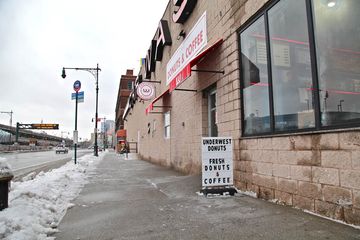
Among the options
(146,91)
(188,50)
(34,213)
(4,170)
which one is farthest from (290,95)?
(146,91)

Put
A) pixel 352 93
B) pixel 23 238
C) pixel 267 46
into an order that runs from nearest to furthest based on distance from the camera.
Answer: pixel 23 238 < pixel 352 93 < pixel 267 46

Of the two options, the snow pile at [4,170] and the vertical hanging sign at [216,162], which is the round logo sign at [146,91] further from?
the snow pile at [4,170]

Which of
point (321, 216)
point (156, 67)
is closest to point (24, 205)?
point (321, 216)

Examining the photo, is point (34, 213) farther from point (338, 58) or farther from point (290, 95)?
point (338, 58)

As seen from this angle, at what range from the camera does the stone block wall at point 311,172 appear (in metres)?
3.93

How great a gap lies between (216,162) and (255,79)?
2190 millimetres

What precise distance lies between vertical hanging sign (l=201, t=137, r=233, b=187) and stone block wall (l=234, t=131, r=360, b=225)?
520 mm

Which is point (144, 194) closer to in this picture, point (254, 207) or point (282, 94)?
point (254, 207)

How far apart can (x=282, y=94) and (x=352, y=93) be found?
5.34 feet

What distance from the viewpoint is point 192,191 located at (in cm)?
725

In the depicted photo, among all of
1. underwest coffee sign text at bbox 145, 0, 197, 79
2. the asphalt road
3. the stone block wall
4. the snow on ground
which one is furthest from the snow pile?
underwest coffee sign text at bbox 145, 0, 197, 79

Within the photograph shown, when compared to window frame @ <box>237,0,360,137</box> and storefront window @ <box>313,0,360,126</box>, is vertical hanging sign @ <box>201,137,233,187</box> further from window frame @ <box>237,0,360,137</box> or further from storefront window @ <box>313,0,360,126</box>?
storefront window @ <box>313,0,360,126</box>

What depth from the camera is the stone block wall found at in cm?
393

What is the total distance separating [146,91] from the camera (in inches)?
733
